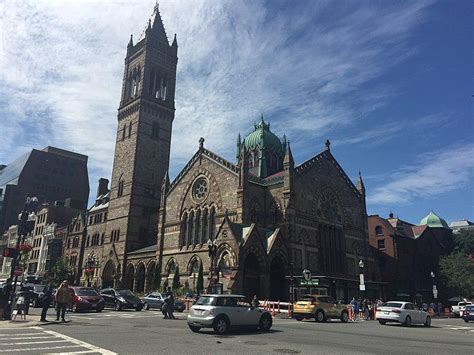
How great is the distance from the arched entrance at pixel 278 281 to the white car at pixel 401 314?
14792 mm

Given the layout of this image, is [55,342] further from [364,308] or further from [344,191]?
[344,191]

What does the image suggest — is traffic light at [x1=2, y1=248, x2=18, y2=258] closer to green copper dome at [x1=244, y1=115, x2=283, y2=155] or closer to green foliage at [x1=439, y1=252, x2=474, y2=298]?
green copper dome at [x1=244, y1=115, x2=283, y2=155]

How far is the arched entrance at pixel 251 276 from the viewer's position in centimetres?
3706

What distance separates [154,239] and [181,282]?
14.1 meters

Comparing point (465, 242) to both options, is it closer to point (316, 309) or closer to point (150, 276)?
point (150, 276)

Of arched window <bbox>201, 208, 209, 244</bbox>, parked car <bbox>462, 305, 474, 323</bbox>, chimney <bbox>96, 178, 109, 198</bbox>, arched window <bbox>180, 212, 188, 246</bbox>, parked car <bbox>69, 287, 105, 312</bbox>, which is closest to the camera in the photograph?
parked car <bbox>69, 287, 105, 312</bbox>

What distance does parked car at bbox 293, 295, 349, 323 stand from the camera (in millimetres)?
25375

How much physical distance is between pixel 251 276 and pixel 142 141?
30136 mm

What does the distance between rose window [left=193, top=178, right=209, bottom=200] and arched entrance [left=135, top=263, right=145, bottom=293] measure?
39.4 feet

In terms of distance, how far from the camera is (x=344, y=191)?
51438 millimetres

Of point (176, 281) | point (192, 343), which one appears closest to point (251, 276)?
point (176, 281)

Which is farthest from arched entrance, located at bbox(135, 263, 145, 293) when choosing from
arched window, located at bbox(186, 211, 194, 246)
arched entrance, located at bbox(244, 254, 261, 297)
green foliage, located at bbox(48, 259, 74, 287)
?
arched entrance, located at bbox(244, 254, 261, 297)

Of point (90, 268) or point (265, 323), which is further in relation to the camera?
point (90, 268)

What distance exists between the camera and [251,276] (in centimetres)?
3741
